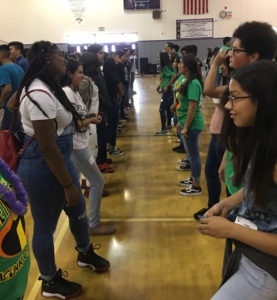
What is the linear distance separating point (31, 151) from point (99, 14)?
18.0 metres

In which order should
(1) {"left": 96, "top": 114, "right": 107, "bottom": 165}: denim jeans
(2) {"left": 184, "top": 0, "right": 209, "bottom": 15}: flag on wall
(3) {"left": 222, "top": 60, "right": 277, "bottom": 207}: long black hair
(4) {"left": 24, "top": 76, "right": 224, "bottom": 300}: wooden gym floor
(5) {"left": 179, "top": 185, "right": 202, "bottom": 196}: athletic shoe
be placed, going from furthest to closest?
(2) {"left": 184, "top": 0, "right": 209, "bottom": 15}: flag on wall < (1) {"left": 96, "top": 114, "right": 107, "bottom": 165}: denim jeans < (5) {"left": 179, "top": 185, "right": 202, "bottom": 196}: athletic shoe < (4) {"left": 24, "top": 76, "right": 224, "bottom": 300}: wooden gym floor < (3) {"left": 222, "top": 60, "right": 277, "bottom": 207}: long black hair

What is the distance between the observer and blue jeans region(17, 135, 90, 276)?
1705mm

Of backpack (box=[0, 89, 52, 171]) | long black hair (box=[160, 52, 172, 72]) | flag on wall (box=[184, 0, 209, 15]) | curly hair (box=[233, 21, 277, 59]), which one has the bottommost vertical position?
backpack (box=[0, 89, 52, 171])

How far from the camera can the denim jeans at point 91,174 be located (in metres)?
2.52

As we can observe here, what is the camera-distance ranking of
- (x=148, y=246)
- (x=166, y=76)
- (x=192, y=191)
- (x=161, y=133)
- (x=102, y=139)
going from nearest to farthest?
(x=148, y=246), (x=192, y=191), (x=102, y=139), (x=166, y=76), (x=161, y=133)

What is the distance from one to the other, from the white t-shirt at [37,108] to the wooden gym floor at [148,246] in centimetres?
127

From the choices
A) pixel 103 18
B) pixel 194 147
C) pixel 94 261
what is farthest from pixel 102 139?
pixel 103 18

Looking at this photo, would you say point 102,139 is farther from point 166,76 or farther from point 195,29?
point 195,29

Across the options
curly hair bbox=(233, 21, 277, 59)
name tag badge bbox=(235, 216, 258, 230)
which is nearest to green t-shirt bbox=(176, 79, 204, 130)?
curly hair bbox=(233, 21, 277, 59)

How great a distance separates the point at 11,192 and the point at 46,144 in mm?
690

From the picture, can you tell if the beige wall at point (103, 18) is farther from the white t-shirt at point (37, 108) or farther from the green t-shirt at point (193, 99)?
the white t-shirt at point (37, 108)

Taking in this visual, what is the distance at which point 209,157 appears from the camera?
2.67m

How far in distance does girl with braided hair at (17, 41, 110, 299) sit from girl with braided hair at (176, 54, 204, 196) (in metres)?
1.61

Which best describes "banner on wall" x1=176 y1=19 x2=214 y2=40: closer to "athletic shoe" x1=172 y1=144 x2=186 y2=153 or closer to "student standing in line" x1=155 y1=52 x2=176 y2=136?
"student standing in line" x1=155 y1=52 x2=176 y2=136
